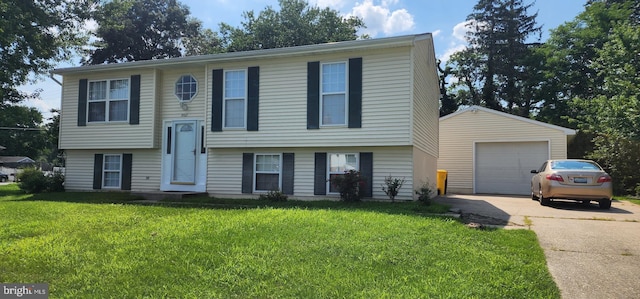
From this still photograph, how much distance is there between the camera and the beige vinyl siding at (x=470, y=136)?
16.6 metres

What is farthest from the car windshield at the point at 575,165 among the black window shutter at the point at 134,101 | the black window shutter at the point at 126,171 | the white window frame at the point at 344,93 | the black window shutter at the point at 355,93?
the black window shutter at the point at 126,171

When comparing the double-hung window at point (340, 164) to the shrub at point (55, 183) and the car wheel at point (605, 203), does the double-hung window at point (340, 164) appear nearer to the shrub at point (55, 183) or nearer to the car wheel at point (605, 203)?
the car wheel at point (605, 203)

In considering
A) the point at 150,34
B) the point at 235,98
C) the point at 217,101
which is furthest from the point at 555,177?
the point at 150,34

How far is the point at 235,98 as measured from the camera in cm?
1199

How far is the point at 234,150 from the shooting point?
12.1 metres

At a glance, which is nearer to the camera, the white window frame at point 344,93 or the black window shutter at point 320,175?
the white window frame at point 344,93

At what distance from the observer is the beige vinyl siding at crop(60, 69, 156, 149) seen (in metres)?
12.8

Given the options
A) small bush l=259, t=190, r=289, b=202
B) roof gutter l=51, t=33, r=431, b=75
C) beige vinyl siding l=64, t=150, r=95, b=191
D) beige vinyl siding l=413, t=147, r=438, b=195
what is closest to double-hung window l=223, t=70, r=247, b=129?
roof gutter l=51, t=33, r=431, b=75

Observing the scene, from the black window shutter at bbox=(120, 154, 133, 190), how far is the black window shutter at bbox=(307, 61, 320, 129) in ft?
21.7

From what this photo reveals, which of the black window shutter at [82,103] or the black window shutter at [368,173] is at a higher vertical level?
the black window shutter at [82,103]

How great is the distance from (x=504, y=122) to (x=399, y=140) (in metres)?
9.14

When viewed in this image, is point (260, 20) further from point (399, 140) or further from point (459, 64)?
point (399, 140)

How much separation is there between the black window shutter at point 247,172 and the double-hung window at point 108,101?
14.7 feet

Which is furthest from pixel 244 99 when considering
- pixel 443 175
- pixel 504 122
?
pixel 504 122
